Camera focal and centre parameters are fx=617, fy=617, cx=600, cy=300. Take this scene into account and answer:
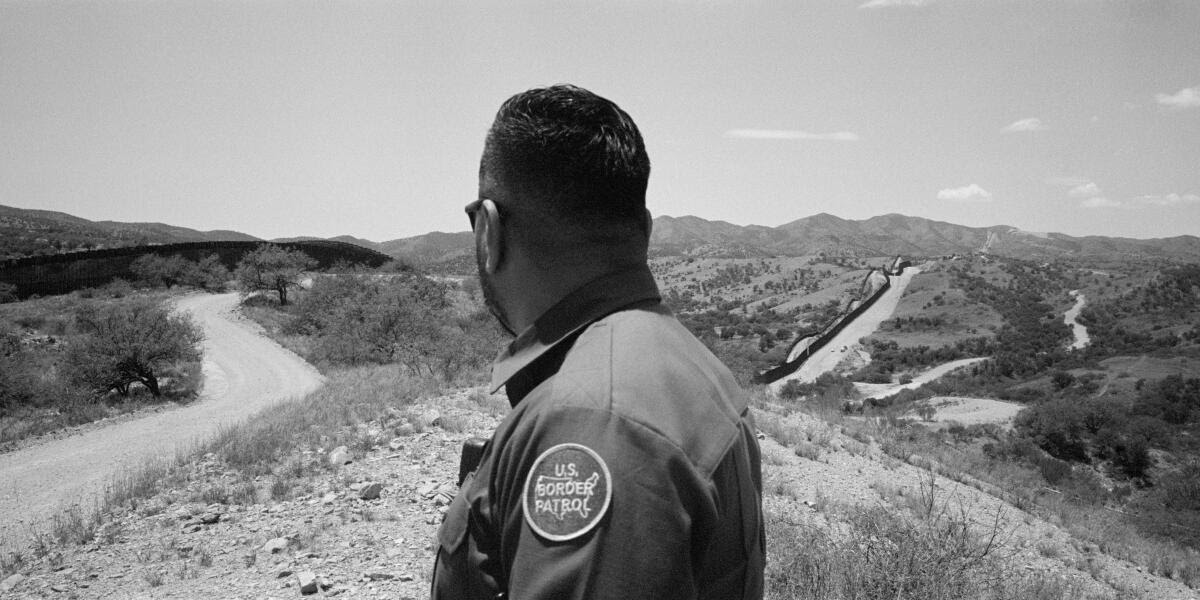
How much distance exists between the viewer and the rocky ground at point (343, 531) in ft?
19.6

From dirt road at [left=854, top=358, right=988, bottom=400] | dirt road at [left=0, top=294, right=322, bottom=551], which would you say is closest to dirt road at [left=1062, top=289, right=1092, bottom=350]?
dirt road at [left=854, top=358, right=988, bottom=400]

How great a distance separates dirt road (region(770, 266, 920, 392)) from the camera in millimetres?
49416

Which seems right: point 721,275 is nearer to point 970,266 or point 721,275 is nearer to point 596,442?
point 970,266

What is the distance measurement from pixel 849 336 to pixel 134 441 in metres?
58.0

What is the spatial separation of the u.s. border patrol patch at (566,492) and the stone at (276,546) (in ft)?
22.1

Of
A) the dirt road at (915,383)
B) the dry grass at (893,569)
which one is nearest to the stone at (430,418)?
the dry grass at (893,569)

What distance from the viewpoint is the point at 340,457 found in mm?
A: 9297

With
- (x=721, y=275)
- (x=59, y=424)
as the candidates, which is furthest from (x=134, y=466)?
(x=721, y=275)

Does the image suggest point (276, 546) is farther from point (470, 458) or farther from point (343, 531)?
point (470, 458)

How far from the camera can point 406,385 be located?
14.9 m

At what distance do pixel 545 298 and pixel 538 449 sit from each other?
0.45 metres

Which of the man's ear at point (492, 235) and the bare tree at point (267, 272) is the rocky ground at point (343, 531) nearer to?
the man's ear at point (492, 235)

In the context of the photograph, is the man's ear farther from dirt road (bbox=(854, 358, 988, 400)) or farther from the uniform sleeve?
dirt road (bbox=(854, 358, 988, 400))

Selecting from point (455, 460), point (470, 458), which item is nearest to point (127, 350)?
point (455, 460)
